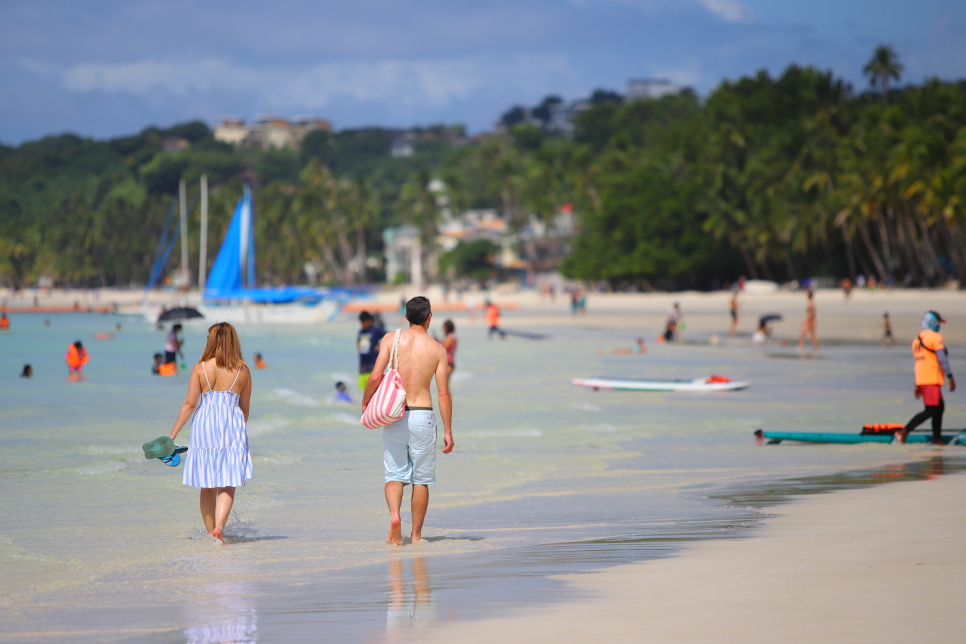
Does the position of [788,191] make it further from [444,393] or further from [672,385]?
[444,393]

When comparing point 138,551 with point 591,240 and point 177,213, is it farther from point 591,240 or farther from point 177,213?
point 177,213

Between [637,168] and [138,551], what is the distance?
80616 millimetres

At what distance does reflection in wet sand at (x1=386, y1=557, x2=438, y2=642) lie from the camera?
5.55 m

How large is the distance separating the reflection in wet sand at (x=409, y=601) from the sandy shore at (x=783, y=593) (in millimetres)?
161

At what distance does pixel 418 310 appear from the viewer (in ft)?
23.1

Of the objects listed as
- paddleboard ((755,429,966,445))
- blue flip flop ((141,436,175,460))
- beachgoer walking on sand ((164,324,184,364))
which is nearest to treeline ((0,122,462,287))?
beachgoer walking on sand ((164,324,184,364))

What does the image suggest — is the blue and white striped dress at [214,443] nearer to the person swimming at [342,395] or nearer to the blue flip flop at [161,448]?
the blue flip flop at [161,448]

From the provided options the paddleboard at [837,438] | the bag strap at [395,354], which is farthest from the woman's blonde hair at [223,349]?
the paddleboard at [837,438]

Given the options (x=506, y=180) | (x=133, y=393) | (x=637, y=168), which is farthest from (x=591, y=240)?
(x=133, y=393)

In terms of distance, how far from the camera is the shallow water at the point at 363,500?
607 cm

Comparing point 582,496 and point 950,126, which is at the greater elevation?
point 950,126

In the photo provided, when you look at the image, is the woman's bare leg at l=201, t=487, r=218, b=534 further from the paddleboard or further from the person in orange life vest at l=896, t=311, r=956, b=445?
the person in orange life vest at l=896, t=311, r=956, b=445

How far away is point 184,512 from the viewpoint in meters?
9.45

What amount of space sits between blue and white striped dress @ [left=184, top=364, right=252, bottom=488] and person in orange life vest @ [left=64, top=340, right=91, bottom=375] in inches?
717
